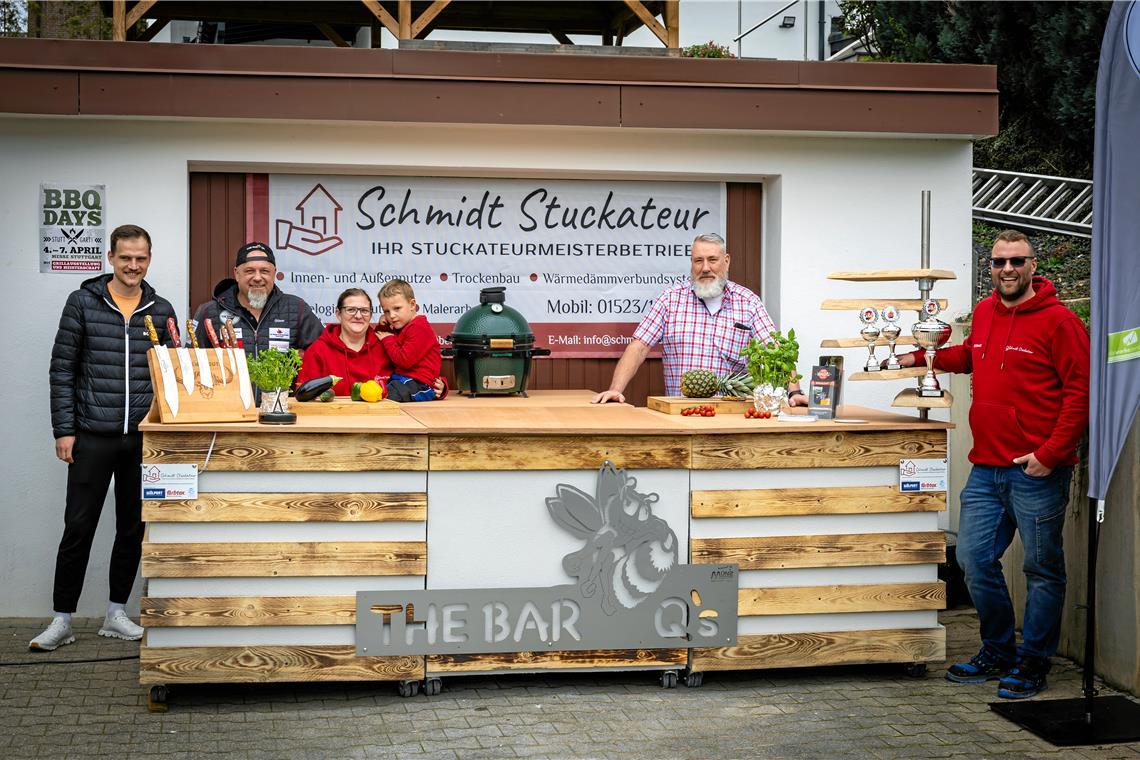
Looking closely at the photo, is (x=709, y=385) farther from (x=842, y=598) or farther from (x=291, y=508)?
(x=291, y=508)

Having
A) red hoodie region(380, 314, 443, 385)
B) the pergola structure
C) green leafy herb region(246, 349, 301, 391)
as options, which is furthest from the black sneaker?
the pergola structure

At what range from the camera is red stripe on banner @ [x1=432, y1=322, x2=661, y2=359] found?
8125mm

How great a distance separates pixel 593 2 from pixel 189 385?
5.53 metres

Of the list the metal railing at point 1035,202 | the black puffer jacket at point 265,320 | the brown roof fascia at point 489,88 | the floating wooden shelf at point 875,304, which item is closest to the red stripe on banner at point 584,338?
the brown roof fascia at point 489,88

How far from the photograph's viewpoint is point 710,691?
586 centimetres

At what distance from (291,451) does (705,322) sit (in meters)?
2.93

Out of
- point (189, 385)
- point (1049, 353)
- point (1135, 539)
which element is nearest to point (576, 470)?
point (189, 385)

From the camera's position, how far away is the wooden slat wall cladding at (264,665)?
542 cm

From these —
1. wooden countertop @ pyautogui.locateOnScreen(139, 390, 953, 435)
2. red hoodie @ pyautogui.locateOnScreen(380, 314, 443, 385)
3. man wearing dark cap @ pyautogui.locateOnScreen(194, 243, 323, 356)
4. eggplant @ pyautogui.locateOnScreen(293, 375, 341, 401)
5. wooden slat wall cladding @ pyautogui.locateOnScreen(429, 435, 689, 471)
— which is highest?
man wearing dark cap @ pyautogui.locateOnScreen(194, 243, 323, 356)

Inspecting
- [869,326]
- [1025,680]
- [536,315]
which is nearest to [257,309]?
[536,315]

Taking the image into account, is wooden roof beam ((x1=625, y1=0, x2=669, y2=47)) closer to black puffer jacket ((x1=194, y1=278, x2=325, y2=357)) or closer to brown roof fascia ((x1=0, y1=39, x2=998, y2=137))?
brown roof fascia ((x1=0, y1=39, x2=998, y2=137))

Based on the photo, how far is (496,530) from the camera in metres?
5.66

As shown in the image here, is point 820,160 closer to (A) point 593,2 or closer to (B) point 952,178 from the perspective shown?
(B) point 952,178

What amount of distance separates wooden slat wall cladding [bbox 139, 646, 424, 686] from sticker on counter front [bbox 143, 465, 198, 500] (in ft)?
2.16
